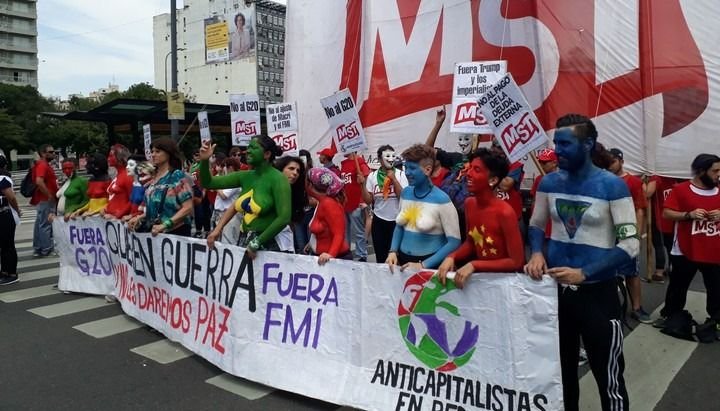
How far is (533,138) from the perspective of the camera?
194 inches

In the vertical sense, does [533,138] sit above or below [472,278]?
above

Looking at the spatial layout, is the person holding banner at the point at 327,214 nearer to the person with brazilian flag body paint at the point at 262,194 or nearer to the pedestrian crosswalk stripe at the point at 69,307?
the person with brazilian flag body paint at the point at 262,194

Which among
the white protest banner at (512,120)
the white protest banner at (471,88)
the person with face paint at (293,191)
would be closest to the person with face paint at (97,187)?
the person with face paint at (293,191)

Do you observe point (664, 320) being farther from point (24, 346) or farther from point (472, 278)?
point (24, 346)

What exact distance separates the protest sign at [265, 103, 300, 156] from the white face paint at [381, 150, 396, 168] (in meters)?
2.48

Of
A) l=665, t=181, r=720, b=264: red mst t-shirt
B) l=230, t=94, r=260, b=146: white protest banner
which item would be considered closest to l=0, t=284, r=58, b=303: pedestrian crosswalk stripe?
l=230, t=94, r=260, b=146: white protest banner

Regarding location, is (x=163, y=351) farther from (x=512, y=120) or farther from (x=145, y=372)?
(x=512, y=120)

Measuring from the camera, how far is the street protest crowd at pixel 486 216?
2986 millimetres

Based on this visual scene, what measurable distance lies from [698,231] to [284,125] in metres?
6.02

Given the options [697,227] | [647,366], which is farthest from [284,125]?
[647,366]

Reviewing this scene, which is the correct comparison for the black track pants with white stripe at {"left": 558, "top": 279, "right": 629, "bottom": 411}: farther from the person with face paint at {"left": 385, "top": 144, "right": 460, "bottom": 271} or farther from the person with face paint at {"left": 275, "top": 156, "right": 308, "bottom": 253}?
the person with face paint at {"left": 275, "top": 156, "right": 308, "bottom": 253}


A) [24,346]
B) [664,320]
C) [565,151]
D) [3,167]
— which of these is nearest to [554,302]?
[565,151]

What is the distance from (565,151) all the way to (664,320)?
3527mm

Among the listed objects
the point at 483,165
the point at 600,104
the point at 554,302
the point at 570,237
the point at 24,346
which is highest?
the point at 600,104
